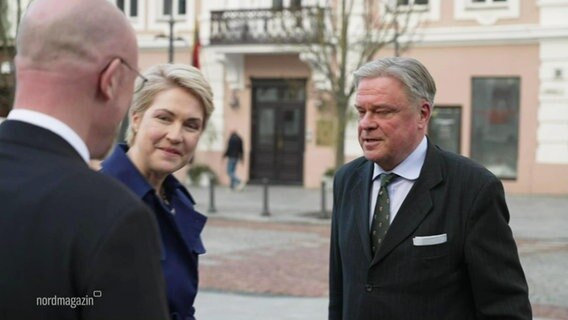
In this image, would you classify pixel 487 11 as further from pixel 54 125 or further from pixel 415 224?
pixel 54 125

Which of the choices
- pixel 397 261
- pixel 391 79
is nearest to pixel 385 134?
pixel 391 79

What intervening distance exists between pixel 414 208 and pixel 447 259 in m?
0.23

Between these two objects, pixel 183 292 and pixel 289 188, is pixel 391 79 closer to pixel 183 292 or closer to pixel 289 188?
pixel 183 292

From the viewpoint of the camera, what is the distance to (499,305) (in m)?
2.93

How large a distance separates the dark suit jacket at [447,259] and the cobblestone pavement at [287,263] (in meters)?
5.33

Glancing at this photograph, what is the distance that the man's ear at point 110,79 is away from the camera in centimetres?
165

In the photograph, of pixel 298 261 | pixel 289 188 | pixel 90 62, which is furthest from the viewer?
pixel 289 188

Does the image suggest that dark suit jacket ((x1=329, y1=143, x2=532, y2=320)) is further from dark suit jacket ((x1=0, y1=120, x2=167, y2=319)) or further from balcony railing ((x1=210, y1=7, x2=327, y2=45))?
balcony railing ((x1=210, y1=7, x2=327, y2=45))

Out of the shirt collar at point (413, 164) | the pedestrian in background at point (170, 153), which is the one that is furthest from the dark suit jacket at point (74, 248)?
the shirt collar at point (413, 164)

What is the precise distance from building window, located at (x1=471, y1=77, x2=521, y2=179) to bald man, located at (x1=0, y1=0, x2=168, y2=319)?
77.6ft

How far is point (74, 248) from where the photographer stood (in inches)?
58.6

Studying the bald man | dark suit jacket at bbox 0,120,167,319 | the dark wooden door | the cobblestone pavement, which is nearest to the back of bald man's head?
the bald man

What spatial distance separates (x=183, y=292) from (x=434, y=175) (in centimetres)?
100

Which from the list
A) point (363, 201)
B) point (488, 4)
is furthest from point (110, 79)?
point (488, 4)
